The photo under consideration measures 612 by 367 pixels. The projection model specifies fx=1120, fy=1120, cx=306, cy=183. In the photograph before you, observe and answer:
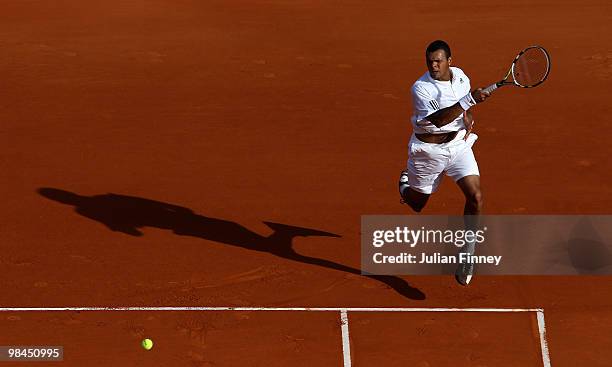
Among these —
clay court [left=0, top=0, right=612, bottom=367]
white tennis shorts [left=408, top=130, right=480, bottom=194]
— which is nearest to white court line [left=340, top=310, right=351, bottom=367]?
clay court [left=0, top=0, right=612, bottom=367]

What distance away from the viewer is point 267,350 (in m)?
11.3

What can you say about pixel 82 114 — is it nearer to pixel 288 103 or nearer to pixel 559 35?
pixel 288 103

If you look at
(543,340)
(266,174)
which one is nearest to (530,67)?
(543,340)

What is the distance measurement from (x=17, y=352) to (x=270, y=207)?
3815mm

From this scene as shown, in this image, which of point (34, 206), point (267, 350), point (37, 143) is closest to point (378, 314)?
point (267, 350)

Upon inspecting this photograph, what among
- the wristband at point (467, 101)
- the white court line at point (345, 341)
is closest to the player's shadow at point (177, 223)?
the white court line at point (345, 341)

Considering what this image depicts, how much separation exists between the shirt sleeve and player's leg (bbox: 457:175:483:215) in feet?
2.76

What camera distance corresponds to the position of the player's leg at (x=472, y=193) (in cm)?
1187

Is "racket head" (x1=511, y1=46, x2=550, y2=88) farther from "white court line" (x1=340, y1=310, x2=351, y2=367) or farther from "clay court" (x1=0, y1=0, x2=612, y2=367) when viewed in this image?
"white court line" (x1=340, y1=310, x2=351, y2=367)

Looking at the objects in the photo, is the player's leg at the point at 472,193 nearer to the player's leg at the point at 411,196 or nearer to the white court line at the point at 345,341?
the player's leg at the point at 411,196

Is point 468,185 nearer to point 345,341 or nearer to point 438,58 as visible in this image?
point 438,58

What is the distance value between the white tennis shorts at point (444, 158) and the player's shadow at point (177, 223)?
51.7 inches

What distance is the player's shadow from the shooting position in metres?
13.0

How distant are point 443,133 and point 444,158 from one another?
280 millimetres
